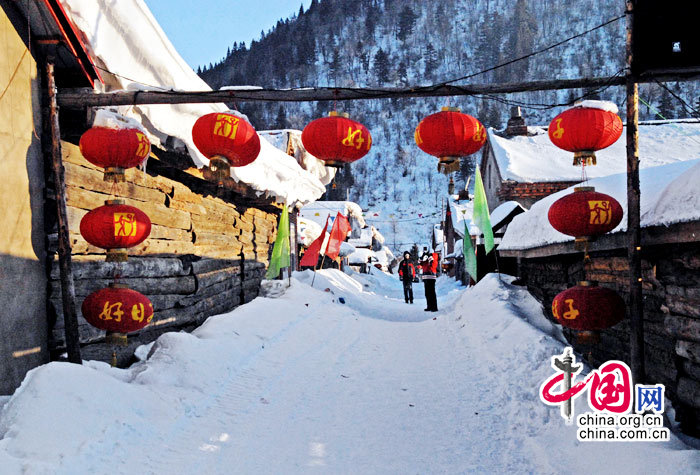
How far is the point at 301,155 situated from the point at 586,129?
46.5 ft

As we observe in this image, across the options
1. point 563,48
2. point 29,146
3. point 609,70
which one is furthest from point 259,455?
point 563,48

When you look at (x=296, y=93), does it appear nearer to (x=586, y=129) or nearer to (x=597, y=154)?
(x=586, y=129)

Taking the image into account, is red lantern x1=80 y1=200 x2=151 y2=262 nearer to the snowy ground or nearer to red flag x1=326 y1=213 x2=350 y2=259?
the snowy ground

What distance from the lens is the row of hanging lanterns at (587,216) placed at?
14.5ft

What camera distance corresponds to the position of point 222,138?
15.8 feet

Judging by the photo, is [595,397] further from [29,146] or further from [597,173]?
[597,173]

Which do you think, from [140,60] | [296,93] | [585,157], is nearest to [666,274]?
[585,157]

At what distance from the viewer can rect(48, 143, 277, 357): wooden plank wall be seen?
5.37 meters

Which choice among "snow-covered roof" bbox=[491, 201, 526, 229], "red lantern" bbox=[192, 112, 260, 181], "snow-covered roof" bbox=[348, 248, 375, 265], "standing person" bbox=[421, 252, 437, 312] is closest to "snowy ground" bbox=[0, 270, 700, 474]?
"red lantern" bbox=[192, 112, 260, 181]

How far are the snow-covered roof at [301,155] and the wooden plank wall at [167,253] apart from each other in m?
3.74

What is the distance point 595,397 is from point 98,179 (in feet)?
20.2

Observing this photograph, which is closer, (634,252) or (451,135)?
(634,252)

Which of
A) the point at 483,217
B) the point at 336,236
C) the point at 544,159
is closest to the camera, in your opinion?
the point at 483,217

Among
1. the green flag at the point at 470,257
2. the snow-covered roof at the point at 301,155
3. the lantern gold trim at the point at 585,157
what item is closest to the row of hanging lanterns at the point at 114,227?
the lantern gold trim at the point at 585,157
